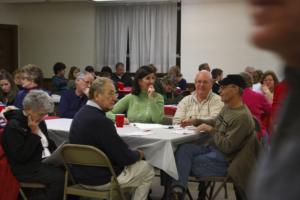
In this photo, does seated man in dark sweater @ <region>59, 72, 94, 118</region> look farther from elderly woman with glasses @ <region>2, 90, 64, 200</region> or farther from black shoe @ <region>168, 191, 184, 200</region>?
black shoe @ <region>168, 191, 184, 200</region>

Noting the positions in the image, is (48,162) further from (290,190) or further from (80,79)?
(290,190)

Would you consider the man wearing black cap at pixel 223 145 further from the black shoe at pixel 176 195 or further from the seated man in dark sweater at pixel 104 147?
the seated man in dark sweater at pixel 104 147

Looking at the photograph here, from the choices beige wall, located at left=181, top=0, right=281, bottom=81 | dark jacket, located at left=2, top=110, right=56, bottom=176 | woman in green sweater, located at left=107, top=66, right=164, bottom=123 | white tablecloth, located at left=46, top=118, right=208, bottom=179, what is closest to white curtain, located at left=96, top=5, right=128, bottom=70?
beige wall, located at left=181, top=0, right=281, bottom=81

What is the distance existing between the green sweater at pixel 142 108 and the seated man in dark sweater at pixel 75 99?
54 centimetres

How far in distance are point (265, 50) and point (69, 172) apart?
10.7 feet

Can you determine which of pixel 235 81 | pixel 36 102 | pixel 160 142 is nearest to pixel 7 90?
pixel 36 102

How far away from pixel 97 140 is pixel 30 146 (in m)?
0.50

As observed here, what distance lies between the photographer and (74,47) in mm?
12289

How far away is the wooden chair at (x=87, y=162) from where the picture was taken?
11.0ft

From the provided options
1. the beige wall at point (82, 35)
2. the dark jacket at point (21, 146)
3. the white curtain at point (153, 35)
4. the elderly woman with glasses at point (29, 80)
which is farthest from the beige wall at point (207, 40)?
the dark jacket at point (21, 146)

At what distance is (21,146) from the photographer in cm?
357

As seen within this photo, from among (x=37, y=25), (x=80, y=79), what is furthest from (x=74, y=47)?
(x=80, y=79)

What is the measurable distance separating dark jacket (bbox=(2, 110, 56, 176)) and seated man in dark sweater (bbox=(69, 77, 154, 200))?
292 mm

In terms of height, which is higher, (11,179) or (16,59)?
(16,59)
